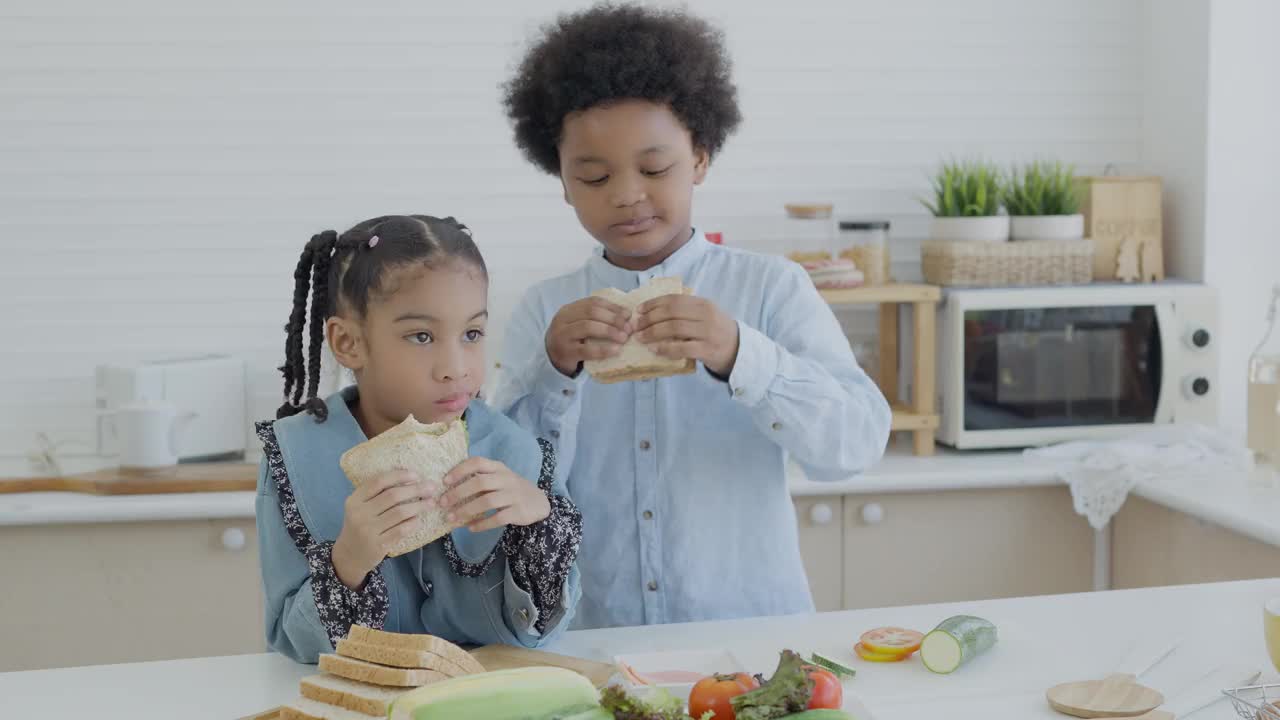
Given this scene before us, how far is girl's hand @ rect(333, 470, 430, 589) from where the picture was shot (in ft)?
4.67

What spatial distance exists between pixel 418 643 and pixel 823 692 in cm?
41

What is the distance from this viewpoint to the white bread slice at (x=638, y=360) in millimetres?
1728

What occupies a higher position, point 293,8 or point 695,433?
point 293,8

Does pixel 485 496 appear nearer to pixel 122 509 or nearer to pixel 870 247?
pixel 122 509

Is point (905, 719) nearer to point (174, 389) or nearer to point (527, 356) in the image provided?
point (527, 356)

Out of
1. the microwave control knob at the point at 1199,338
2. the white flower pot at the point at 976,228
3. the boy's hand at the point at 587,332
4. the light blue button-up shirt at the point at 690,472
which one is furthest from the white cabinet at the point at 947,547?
the boy's hand at the point at 587,332

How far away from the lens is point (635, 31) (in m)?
1.93

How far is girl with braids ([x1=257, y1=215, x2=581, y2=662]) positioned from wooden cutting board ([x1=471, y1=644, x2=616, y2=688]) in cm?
4

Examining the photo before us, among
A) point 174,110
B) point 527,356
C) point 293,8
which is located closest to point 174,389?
point 174,110

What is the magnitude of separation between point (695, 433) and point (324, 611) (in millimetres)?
677

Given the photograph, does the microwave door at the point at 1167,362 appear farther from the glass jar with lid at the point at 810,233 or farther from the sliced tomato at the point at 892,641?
the sliced tomato at the point at 892,641

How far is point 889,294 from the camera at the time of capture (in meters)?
3.38

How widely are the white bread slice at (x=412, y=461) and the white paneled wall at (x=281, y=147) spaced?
2201 mm

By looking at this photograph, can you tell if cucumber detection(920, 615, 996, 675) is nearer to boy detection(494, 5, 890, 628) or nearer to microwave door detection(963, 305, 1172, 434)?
boy detection(494, 5, 890, 628)
